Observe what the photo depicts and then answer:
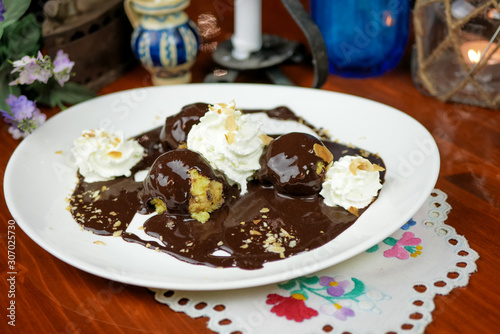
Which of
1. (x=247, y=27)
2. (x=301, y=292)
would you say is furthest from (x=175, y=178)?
(x=247, y=27)

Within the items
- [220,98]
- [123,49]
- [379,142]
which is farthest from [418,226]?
[123,49]

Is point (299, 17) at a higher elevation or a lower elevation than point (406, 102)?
higher

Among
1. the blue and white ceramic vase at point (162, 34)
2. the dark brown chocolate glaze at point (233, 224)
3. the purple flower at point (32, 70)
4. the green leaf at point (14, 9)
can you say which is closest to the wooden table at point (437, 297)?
the dark brown chocolate glaze at point (233, 224)

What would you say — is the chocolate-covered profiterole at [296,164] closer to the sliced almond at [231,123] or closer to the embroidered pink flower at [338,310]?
the sliced almond at [231,123]

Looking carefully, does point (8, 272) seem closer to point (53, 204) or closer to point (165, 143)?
point (53, 204)

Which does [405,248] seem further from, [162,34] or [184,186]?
[162,34]

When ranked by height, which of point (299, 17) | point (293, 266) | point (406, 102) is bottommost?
point (406, 102)
